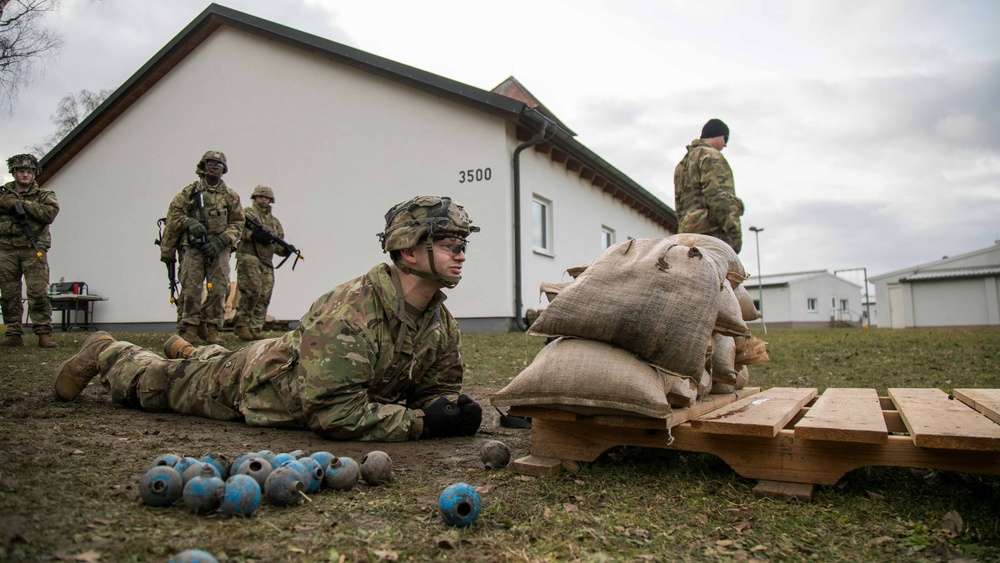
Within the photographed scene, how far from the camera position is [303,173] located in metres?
14.6

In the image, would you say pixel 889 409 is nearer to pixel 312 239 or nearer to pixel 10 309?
pixel 10 309

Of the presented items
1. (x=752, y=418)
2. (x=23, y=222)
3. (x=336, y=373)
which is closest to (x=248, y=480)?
(x=336, y=373)

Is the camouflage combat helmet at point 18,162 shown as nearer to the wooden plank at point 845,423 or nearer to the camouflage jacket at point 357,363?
the camouflage jacket at point 357,363

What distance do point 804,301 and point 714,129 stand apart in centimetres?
4726

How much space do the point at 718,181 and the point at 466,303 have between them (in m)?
6.71

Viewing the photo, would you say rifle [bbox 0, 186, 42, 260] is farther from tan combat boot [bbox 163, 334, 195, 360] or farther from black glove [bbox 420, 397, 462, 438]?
black glove [bbox 420, 397, 462, 438]

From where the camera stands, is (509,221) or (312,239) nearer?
(509,221)

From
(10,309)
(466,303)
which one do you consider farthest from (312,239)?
(10,309)

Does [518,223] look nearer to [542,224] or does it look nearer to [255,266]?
[542,224]

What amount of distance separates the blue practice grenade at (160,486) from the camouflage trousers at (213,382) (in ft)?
4.45

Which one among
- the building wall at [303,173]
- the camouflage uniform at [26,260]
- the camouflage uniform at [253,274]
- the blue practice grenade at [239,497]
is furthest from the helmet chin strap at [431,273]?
the building wall at [303,173]

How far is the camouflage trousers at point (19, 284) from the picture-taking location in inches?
326

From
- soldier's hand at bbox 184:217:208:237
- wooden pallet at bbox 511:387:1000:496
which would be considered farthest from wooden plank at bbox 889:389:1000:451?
soldier's hand at bbox 184:217:208:237

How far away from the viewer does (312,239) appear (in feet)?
47.2
